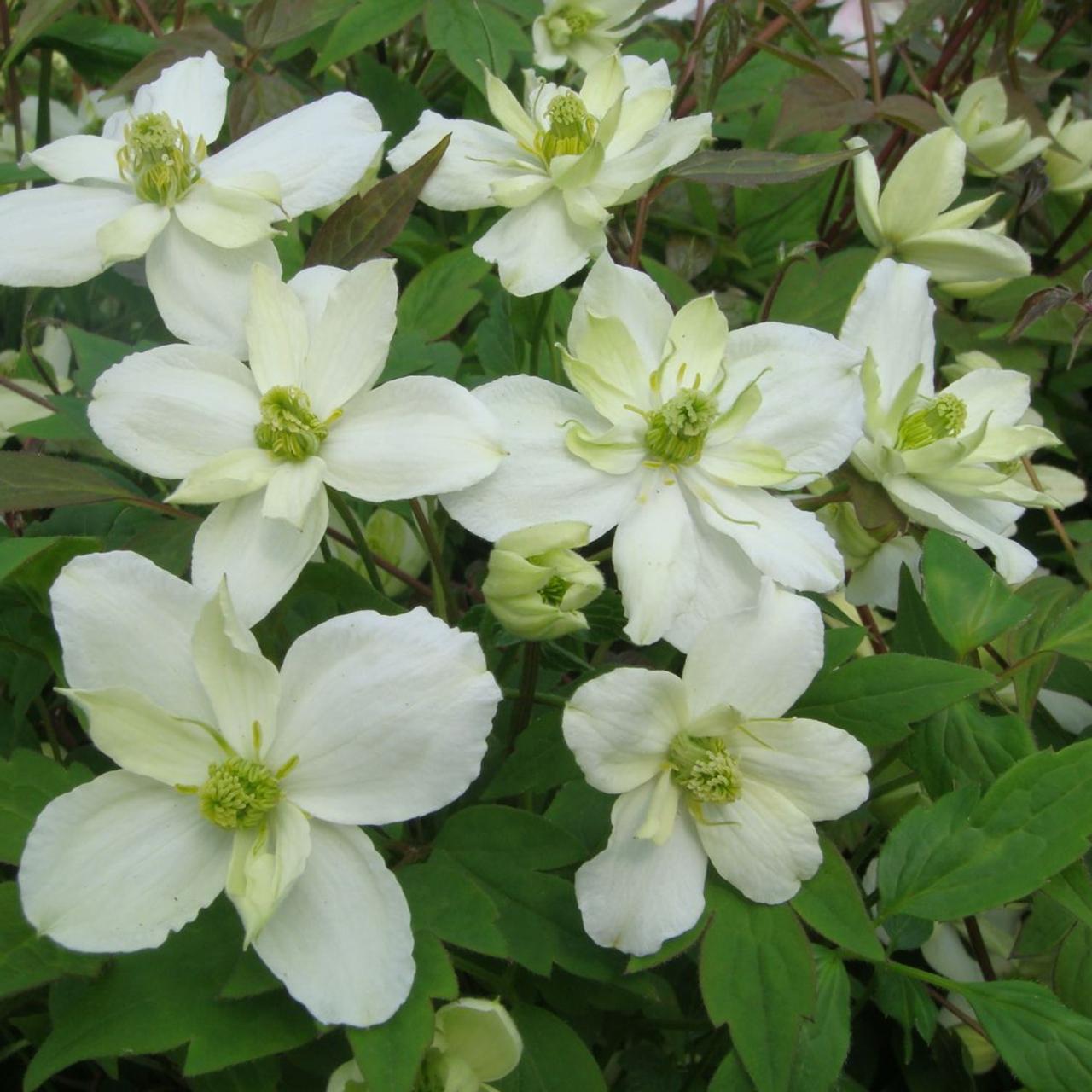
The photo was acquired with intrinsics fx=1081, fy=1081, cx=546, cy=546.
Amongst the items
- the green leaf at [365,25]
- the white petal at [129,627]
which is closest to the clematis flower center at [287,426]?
the white petal at [129,627]

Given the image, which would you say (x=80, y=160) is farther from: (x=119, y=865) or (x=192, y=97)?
(x=119, y=865)

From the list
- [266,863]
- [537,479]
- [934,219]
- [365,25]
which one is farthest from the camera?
[365,25]

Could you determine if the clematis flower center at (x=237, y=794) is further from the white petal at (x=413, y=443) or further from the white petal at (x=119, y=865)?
the white petal at (x=413, y=443)

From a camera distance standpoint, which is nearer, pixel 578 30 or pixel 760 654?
pixel 760 654

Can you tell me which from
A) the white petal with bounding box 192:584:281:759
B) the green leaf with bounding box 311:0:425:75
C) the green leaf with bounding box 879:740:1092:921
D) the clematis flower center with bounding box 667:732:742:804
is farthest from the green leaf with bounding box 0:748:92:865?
the green leaf with bounding box 311:0:425:75

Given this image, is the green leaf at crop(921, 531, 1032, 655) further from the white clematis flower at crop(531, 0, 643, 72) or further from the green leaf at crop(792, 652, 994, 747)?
the white clematis flower at crop(531, 0, 643, 72)

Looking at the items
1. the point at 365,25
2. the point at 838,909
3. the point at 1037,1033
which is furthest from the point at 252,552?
the point at 365,25

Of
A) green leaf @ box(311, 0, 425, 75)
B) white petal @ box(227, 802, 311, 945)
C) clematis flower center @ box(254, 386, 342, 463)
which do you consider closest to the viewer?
white petal @ box(227, 802, 311, 945)
